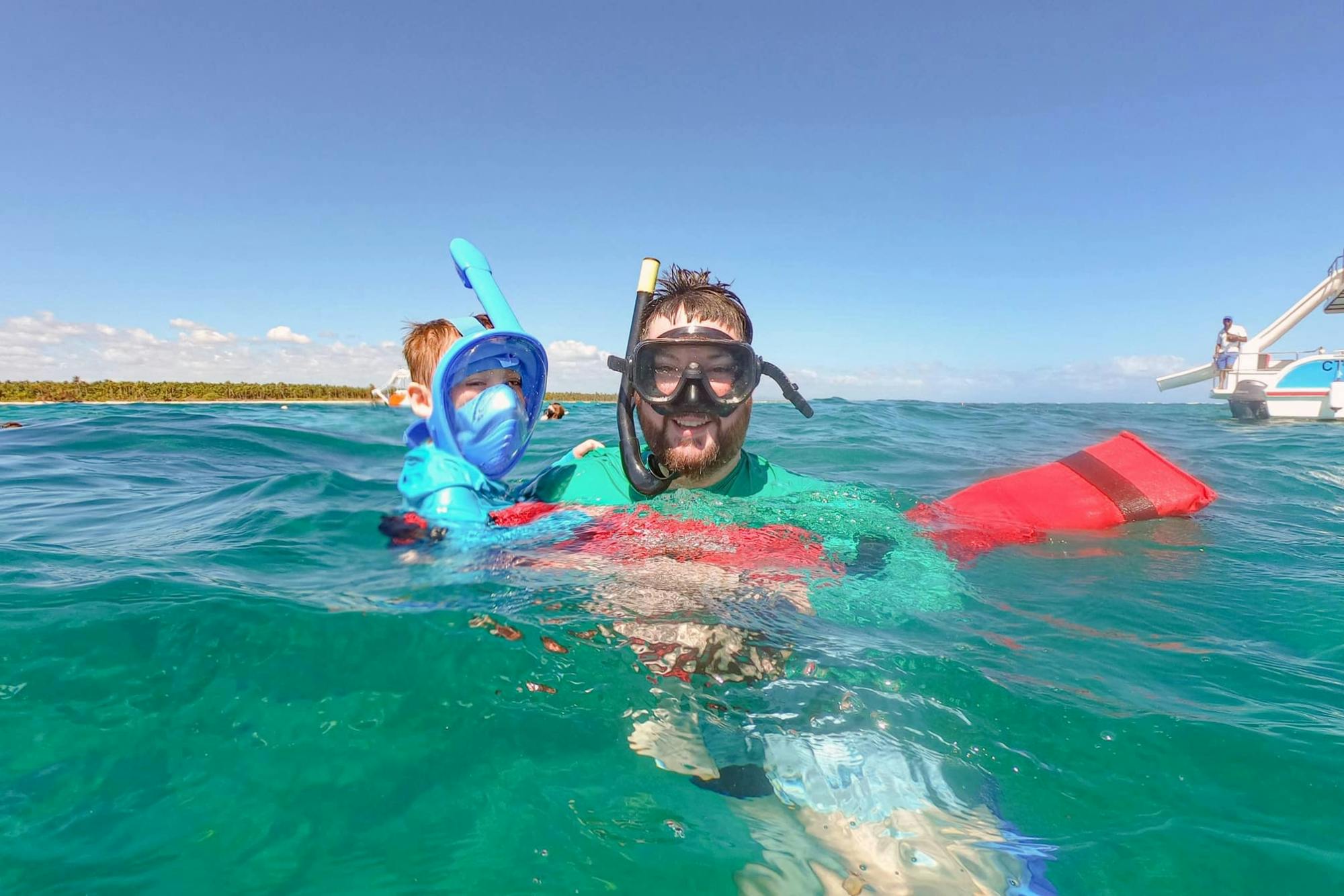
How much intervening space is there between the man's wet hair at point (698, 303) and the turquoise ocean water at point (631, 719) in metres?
0.97

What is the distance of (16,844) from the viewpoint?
124 centimetres

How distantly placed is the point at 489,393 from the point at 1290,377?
2790 centimetres

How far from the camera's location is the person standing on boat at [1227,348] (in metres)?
22.1

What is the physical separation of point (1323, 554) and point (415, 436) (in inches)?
194

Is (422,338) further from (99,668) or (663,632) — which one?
(663,632)

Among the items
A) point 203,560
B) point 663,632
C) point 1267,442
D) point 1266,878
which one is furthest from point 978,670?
point 1267,442

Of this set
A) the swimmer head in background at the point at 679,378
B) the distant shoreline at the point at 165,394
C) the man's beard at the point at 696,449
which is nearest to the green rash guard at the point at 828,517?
the man's beard at the point at 696,449

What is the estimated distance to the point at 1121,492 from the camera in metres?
3.71

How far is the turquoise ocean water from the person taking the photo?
131 cm

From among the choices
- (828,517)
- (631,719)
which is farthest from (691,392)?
(631,719)

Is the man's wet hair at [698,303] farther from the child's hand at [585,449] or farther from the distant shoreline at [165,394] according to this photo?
the distant shoreline at [165,394]

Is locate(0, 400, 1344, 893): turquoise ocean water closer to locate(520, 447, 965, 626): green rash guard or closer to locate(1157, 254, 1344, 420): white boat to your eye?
locate(520, 447, 965, 626): green rash guard

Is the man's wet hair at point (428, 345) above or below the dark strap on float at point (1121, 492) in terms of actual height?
above

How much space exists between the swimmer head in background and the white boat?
1009 inches
